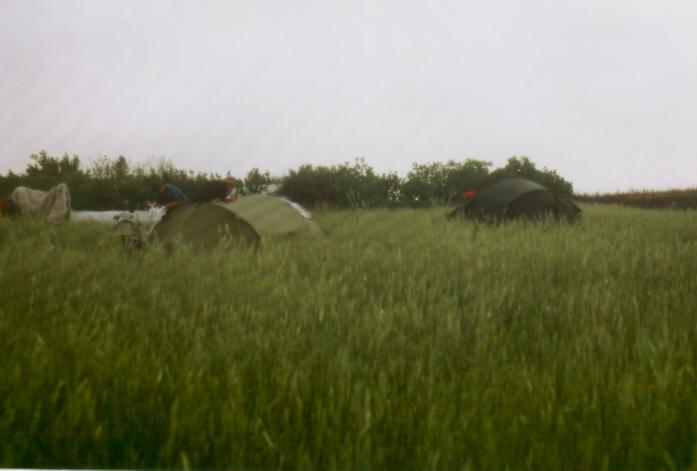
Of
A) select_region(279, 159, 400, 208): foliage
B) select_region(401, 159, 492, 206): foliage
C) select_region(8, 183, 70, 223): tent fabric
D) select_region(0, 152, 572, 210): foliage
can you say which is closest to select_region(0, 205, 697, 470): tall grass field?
select_region(8, 183, 70, 223): tent fabric

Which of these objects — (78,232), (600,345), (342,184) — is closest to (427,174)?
(342,184)

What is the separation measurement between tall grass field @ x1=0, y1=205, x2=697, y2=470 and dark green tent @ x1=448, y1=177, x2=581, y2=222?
5169 mm

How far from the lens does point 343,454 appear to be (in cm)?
135

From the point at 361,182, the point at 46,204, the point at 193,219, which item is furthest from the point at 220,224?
the point at 361,182

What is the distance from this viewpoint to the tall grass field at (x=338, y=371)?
1408mm

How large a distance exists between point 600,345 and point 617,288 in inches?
52.1

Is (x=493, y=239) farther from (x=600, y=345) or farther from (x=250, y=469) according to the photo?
(x=250, y=469)

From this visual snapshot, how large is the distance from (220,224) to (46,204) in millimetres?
2478

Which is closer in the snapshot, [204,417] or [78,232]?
[204,417]

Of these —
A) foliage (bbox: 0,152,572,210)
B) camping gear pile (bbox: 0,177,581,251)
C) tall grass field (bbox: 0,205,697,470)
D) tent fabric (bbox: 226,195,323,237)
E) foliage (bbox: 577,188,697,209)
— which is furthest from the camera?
foliage (bbox: 577,188,697,209)

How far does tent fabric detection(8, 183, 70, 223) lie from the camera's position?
592 cm

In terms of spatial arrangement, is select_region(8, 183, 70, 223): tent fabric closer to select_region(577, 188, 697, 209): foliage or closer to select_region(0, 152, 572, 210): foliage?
select_region(0, 152, 572, 210): foliage

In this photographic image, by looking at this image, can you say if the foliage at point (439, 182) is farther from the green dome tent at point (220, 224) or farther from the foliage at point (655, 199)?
the green dome tent at point (220, 224)

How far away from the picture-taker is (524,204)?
29.5 feet
